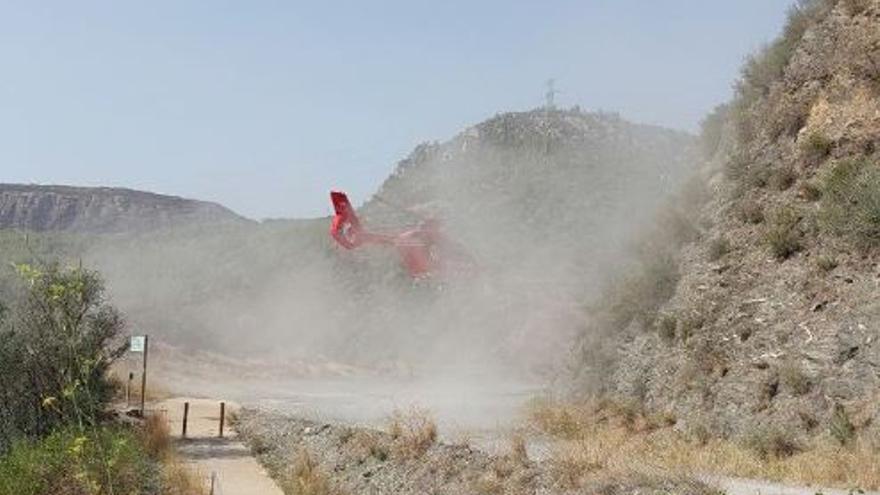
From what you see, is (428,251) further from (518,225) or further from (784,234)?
(518,225)

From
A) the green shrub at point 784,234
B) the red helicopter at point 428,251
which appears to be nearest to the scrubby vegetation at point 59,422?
the red helicopter at point 428,251

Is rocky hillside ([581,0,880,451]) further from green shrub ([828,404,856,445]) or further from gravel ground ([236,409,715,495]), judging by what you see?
gravel ground ([236,409,715,495])

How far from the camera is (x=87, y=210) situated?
148 meters

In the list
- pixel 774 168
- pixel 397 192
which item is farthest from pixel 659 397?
pixel 397 192

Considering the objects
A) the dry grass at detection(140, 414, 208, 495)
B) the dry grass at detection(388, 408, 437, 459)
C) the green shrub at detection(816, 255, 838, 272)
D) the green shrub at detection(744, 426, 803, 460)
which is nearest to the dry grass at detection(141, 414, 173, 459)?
the dry grass at detection(140, 414, 208, 495)

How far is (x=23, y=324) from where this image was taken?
61.8 feet

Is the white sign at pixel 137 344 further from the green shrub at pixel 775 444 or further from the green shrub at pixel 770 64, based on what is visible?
the green shrub at pixel 770 64

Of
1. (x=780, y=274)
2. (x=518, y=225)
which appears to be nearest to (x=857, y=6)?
(x=780, y=274)

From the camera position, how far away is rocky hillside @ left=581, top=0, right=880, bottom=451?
57.3 ft

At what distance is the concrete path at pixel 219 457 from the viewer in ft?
53.6

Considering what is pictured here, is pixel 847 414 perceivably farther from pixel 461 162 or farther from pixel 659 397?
pixel 461 162

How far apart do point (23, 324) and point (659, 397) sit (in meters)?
14.4

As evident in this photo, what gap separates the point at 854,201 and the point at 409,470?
1159 centimetres

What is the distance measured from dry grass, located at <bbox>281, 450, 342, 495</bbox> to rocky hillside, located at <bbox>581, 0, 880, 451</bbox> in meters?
7.80
